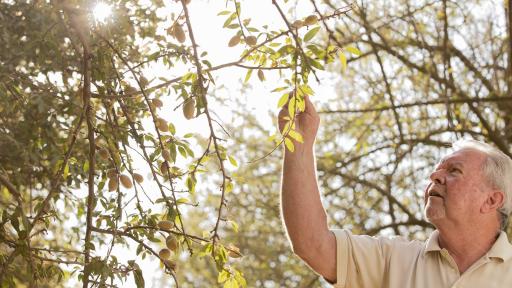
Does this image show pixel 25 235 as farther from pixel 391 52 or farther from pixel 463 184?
pixel 391 52

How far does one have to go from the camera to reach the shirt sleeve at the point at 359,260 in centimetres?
286

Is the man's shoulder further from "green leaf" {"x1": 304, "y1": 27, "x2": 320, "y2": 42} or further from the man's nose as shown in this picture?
"green leaf" {"x1": 304, "y1": 27, "x2": 320, "y2": 42}

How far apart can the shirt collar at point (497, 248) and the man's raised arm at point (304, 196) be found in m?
0.38

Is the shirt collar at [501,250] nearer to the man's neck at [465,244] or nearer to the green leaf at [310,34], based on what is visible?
the man's neck at [465,244]

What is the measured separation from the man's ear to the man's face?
19mm

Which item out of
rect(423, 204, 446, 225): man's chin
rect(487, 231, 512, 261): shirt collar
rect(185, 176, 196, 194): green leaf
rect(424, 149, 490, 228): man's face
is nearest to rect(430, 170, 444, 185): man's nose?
rect(424, 149, 490, 228): man's face

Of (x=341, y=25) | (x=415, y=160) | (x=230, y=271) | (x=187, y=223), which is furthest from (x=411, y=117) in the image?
(x=230, y=271)

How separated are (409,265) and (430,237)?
12 cm

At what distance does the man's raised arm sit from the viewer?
275cm

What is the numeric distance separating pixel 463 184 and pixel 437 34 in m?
4.13

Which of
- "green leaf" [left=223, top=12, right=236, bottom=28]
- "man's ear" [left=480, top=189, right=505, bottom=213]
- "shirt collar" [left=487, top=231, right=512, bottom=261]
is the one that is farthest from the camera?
"man's ear" [left=480, top=189, right=505, bottom=213]

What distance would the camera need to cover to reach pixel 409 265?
2932 mm

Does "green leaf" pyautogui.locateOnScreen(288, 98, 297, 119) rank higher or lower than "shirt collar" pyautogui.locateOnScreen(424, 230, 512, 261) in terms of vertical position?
higher

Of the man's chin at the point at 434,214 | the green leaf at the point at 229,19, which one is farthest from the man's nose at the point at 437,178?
the green leaf at the point at 229,19
